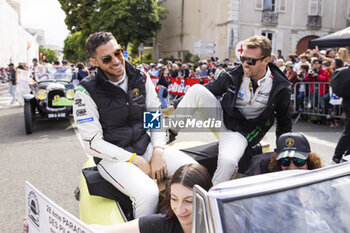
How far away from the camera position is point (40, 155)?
593 centimetres

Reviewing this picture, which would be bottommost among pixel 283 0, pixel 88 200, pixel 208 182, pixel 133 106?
pixel 88 200

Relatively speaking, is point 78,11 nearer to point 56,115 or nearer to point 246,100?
point 56,115

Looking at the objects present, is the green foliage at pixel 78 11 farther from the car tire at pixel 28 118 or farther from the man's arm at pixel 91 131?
the man's arm at pixel 91 131

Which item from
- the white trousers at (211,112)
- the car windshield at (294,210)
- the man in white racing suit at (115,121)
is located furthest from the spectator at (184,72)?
the car windshield at (294,210)

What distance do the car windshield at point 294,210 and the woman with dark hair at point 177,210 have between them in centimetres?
48

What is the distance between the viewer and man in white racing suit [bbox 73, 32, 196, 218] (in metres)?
2.24

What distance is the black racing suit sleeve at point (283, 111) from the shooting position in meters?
2.67

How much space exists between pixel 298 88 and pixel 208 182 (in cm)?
834

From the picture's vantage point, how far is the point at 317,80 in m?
8.54

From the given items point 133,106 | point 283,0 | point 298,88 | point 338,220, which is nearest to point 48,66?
point 298,88

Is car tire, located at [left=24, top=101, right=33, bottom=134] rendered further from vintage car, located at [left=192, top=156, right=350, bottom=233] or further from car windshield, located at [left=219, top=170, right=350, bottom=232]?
car windshield, located at [left=219, top=170, right=350, bottom=232]

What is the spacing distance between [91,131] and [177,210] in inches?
41.4

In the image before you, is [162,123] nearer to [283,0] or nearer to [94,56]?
[94,56]

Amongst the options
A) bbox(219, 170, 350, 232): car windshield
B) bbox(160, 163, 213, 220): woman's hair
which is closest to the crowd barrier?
bbox(160, 163, 213, 220): woman's hair
